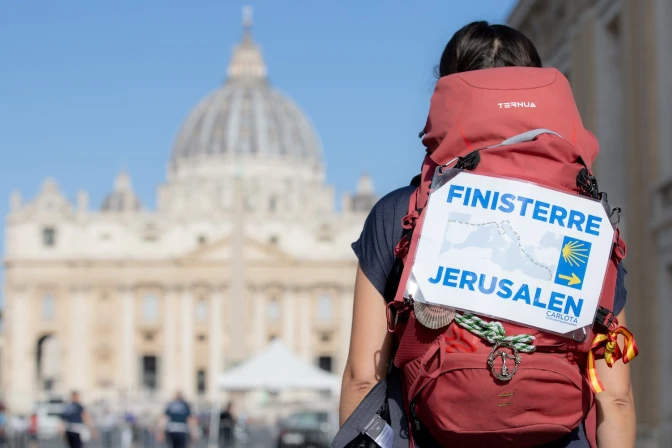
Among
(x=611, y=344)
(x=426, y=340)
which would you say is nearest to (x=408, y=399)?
(x=426, y=340)

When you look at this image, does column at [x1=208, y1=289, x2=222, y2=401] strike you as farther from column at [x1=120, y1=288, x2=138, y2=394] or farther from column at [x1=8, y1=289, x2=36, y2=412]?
column at [x1=8, y1=289, x2=36, y2=412]

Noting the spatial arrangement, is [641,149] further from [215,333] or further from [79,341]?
[79,341]

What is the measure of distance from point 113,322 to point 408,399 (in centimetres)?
8073

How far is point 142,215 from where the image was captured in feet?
271

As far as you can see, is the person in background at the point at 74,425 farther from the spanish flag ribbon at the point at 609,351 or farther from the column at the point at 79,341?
the column at the point at 79,341

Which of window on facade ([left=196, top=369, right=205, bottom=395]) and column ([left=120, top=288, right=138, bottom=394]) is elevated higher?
column ([left=120, top=288, right=138, bottom=394])

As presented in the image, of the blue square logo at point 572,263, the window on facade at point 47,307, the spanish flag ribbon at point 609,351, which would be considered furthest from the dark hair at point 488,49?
the window on facade at point 47,307

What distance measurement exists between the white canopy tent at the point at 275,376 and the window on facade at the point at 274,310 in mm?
60002

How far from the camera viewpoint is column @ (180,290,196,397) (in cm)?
8081

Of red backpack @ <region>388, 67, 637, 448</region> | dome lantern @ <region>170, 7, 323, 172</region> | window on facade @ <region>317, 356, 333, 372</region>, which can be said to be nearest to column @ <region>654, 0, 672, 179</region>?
red backpack @ <region>388, 67, 637, 448</region>

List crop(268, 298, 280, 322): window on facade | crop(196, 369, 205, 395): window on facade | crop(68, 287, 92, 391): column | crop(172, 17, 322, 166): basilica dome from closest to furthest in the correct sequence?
crop(68, 287, 92, 391): column < crop(268, 298, 280, 322): window on facade < crop(196, 369, 205, 395): window on facade < crop(172, 17, 322, 166): basilica dome

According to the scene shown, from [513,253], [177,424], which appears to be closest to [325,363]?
[177,424]

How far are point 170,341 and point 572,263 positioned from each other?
80281mm

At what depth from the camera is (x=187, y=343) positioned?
81125mm
